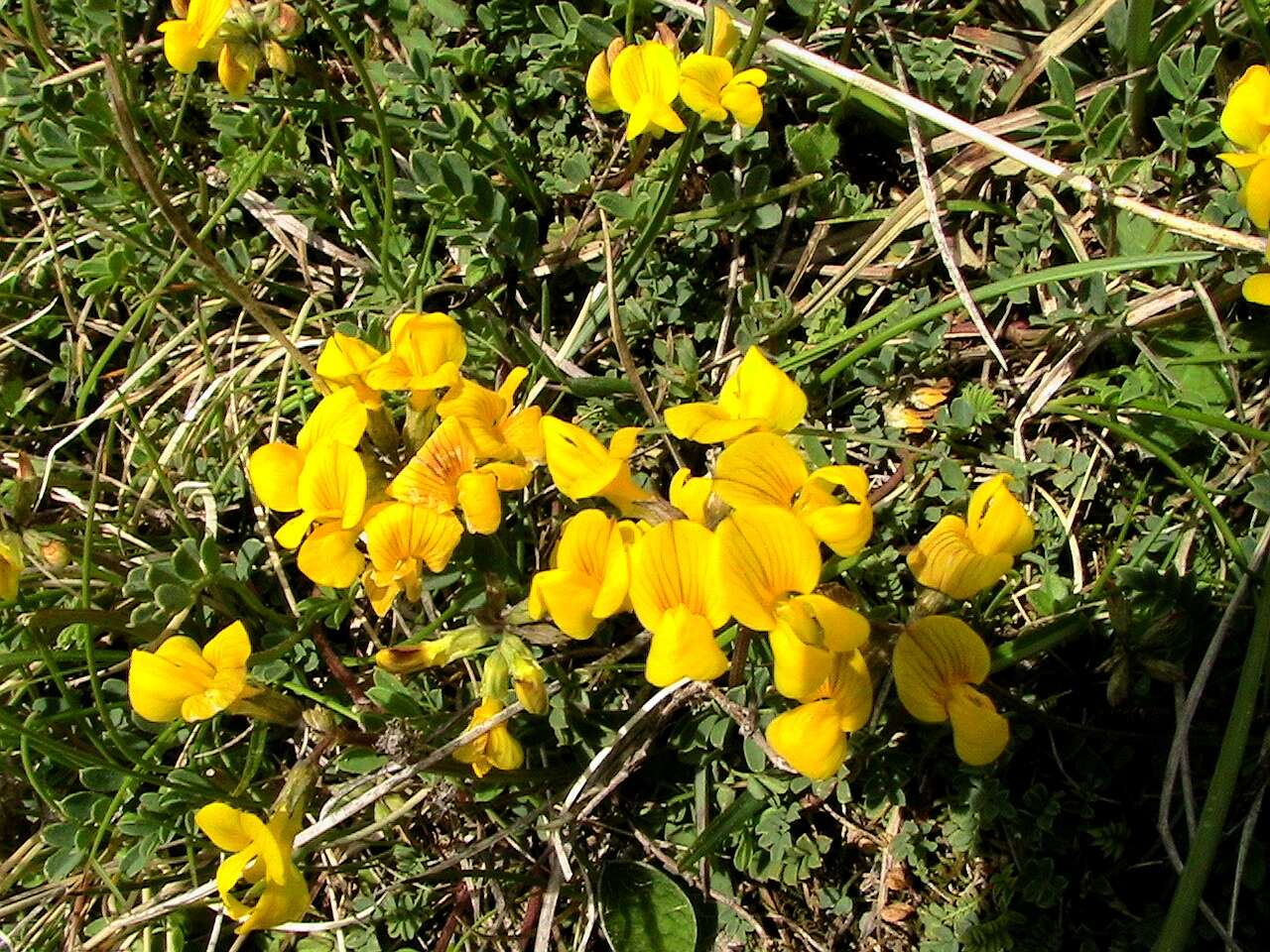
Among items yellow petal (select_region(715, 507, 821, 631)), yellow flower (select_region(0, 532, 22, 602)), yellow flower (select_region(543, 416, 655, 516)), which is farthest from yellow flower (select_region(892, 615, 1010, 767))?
yellow flower (select_region(0, 532, 22, 602))

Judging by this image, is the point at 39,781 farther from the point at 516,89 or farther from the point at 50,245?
the point at 516,89

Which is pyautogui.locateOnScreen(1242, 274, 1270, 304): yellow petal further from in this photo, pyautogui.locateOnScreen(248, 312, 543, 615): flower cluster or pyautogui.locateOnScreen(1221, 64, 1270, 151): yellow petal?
pyautogui.locateOnScreen(248, 312, 543, 615): flower cluster

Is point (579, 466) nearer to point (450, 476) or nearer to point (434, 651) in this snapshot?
point (450, 476)

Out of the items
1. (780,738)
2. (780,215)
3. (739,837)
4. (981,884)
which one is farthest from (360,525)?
(981,884)

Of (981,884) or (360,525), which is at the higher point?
(360,525)

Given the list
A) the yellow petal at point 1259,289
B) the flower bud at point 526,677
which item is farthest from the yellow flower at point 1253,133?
the flower bud at point 526,677

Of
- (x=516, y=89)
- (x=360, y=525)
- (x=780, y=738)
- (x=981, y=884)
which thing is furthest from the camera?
(x=516, y=89)
